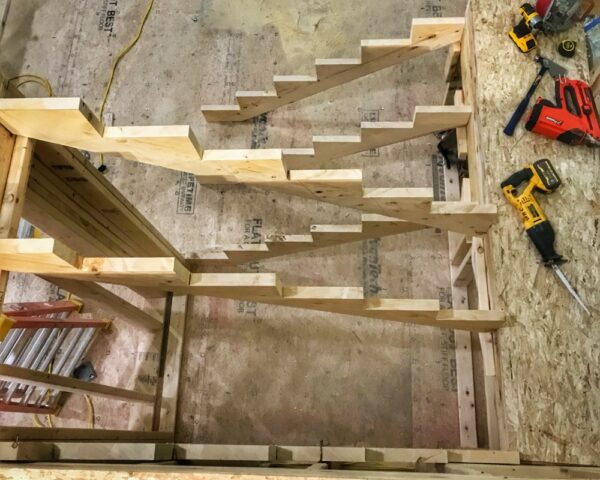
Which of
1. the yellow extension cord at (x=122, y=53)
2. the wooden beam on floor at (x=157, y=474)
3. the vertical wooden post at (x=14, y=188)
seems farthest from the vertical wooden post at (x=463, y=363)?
the yellow extension cord at (x=122, y=53)

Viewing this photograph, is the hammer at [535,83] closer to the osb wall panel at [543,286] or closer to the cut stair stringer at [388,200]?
the osb wall panel at [543,286]

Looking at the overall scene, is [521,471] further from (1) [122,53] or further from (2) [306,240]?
(1) [122,53]

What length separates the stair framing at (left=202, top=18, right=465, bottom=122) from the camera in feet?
8.31

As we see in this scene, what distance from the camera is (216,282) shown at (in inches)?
66.5

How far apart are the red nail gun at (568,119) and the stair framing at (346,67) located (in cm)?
62

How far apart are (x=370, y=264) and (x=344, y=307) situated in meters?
1.15

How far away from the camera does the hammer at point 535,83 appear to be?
2246 mm

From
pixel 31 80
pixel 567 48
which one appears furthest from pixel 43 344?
pixel 567 48

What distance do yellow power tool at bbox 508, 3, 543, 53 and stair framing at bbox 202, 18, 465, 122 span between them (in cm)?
26

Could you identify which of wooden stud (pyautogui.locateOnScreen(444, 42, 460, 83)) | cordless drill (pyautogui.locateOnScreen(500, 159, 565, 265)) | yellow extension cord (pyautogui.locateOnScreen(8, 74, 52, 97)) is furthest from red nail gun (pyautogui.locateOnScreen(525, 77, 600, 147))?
yellow extension cord (pyautogui.locateOnScreen(8, 74, 52, 97))

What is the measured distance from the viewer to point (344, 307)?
1.91 m

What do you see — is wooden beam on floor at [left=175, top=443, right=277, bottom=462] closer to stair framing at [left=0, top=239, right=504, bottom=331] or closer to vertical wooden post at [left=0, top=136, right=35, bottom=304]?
stair framing at [left=0, top=239, right=504, bottom=331]

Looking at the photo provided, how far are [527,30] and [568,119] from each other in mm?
505

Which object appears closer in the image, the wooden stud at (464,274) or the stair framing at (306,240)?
the stair framing at (306,240)
